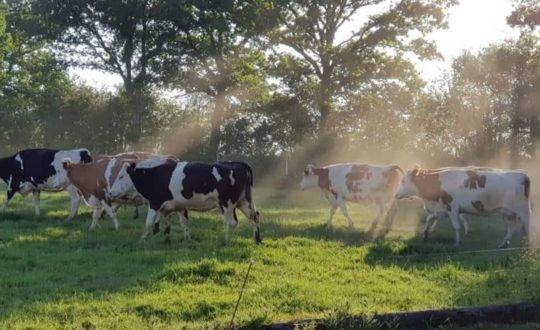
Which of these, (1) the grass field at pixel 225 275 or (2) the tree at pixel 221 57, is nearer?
(1) the grass field at pixel 225 275

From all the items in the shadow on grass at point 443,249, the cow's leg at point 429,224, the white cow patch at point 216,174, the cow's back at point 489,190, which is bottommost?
the shadow on grass at point 443,249

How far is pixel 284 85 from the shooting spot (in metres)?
42.2

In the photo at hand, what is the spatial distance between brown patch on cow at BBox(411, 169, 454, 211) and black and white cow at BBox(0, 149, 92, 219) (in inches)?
409

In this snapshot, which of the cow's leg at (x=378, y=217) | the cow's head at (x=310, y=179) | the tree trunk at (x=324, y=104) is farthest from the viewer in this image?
the tree trunk at (x=324, y=104)

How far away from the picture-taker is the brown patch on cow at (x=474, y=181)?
723 inches

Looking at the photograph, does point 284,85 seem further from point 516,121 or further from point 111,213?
point 111,213

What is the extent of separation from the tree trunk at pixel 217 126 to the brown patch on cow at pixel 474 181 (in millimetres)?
27275

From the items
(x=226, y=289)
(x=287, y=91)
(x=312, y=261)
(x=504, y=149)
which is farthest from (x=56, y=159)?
(x=504, y=149)

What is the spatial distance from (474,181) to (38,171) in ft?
44.1

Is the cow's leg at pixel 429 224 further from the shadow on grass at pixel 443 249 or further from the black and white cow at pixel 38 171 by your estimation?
the black and white cow at pixel 38 171

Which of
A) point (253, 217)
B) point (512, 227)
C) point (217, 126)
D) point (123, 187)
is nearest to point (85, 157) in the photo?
point (123, 187)

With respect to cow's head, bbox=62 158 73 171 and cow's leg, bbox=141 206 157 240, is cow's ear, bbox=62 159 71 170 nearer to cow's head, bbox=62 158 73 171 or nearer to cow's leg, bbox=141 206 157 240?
cow's head, bbox=62 158 73 171

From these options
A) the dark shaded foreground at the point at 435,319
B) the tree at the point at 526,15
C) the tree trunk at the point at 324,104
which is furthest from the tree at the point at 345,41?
the dark shaded foreground at the point at 435,319

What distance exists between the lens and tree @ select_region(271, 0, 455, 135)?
4022 centimetres
